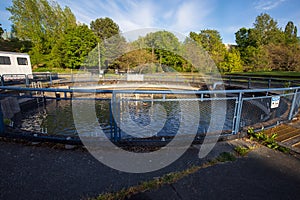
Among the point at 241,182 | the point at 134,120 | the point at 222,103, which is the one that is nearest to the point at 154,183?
the point at 241,182

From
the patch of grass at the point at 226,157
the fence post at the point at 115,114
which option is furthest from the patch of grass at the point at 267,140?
the fence post at the point at 115,114

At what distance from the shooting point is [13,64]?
661 inches

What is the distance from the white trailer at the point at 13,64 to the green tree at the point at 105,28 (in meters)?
42.0

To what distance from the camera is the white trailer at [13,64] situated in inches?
621

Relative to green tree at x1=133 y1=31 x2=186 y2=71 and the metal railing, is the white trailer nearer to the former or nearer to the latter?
the metal railing

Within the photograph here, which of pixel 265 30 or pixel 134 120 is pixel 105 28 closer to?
pixel 265 30

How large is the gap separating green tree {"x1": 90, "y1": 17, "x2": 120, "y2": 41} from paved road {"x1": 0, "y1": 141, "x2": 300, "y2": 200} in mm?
59302

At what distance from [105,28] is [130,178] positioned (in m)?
62.8

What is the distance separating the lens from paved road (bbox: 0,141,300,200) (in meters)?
2.12

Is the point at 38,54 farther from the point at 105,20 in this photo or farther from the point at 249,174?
the point at 249,174

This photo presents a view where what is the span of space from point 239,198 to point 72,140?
10.1 feet

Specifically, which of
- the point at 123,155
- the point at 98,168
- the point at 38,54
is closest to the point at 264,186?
the point at 123,155

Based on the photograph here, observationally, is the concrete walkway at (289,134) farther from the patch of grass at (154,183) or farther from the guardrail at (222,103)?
the patch of grass at (154,183)

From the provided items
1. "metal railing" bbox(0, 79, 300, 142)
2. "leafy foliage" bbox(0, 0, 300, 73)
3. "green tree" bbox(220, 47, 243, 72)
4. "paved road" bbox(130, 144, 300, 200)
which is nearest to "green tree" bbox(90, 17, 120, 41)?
"leafy foliage" bbox(0, 0, 300, 73)
